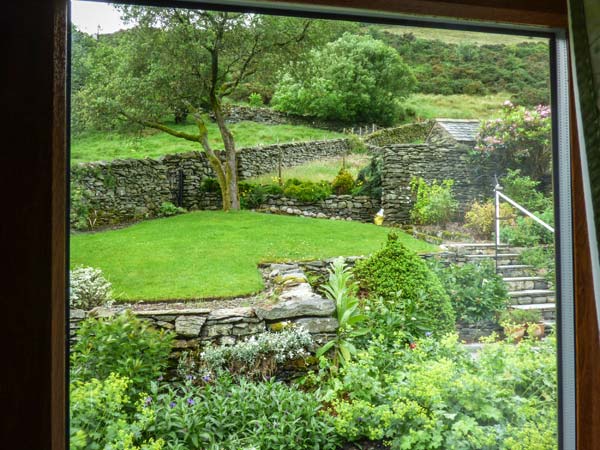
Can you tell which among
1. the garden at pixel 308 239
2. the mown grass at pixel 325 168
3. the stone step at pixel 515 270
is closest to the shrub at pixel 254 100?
the garden at pixel 308 239

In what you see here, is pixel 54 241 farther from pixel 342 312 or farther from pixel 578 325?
pixel 578 325

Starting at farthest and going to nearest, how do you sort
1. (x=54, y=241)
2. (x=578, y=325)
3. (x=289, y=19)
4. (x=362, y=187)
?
(x=362, y=187) → (x=289, y=19) → (x=578, y=325) → (x=54, y=241)

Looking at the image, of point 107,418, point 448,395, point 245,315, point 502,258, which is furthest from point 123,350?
point 502,258

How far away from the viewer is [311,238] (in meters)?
2.19

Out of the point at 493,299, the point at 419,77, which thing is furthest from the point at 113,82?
the point at 493,299

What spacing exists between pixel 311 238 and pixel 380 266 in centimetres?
29

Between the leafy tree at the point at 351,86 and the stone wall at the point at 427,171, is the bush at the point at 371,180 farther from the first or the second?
the leafy tree at the point at 351,86

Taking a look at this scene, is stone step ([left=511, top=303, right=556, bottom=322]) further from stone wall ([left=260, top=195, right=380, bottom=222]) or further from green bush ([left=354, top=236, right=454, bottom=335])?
stone wall ([left=260, top=195, right=380, bottom=222])

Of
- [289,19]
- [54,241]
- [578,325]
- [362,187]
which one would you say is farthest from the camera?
[362,187]

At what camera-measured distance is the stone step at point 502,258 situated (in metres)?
2.23

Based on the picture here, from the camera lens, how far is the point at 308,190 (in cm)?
221

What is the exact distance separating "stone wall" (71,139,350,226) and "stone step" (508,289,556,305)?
0.87m

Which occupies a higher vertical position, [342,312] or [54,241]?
[54,241]

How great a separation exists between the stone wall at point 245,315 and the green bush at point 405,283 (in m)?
0.19
